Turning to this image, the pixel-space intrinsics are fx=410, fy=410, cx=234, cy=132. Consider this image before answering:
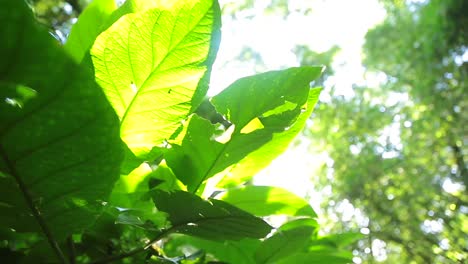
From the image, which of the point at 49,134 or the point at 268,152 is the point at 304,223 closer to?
the point at 268,152

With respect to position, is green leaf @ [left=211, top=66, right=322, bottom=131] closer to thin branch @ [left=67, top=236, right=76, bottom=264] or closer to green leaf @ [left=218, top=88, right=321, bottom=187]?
green leaf @ [left=218, top=88, right=321, bottom=187]

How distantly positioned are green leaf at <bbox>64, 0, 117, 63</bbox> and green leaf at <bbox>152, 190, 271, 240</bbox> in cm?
16

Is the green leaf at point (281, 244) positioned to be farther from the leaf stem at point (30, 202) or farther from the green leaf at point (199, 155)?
the leaf stem at point (30, 202)

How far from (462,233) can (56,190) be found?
672 cm

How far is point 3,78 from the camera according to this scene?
26 cm

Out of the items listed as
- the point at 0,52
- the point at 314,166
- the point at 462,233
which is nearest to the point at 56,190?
the point at 0,52

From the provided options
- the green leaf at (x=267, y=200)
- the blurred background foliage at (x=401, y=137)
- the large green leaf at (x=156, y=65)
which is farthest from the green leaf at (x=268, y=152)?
the blurred background foliage at (x=401, y=137)

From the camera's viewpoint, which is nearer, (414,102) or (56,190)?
(56,190)

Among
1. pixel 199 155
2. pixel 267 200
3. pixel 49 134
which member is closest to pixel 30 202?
pixel 49 134

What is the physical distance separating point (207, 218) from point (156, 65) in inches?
6.0

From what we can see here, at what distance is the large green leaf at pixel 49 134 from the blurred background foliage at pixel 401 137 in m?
5.44

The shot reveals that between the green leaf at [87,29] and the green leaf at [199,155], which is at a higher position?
the green leaf at [87,29]

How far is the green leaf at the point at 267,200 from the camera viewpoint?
527 millimetres

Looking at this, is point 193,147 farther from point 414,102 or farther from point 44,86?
point 414,102
